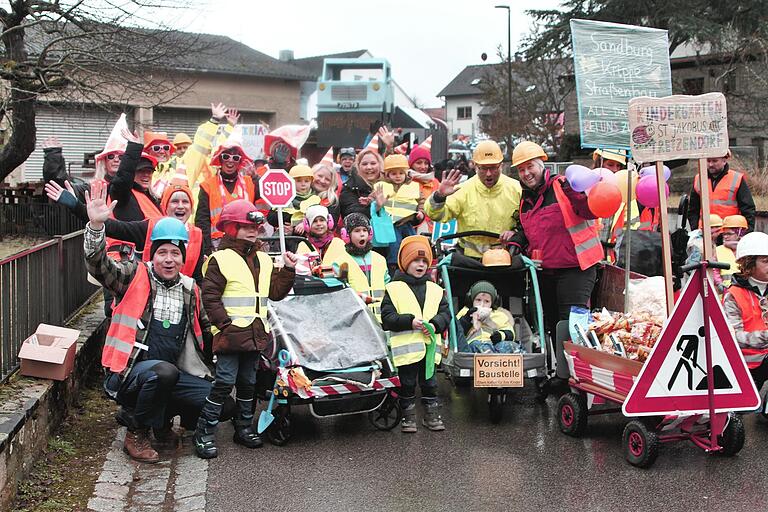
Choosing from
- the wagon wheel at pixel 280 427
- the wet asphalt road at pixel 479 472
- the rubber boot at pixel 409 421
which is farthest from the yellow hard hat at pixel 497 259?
the wagon wheel at pixel 280 427

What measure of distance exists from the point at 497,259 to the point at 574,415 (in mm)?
1516

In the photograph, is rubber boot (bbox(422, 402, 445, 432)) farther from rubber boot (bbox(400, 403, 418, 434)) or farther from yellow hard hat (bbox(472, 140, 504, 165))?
yellow hard hat (bbox(472, 140, 504, 165))

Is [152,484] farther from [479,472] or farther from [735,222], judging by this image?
[735,222]

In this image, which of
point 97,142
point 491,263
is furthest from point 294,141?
point 97,142

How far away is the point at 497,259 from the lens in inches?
303

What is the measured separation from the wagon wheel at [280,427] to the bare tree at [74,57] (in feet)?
30.7

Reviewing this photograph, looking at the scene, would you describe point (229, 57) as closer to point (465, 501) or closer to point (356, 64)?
point (356, 64)

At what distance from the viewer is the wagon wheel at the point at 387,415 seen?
23.4 ft

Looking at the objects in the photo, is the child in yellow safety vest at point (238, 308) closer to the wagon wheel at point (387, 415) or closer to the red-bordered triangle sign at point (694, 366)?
the wagon wheel at point (387, 415)

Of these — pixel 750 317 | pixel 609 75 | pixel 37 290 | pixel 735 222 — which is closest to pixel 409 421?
pixel 750 317

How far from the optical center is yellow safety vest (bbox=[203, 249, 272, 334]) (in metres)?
6.48

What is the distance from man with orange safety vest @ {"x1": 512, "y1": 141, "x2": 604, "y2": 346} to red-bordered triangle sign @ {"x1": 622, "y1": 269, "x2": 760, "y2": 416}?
167 cm

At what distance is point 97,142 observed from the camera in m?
37.0

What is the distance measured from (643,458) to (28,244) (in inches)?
511
